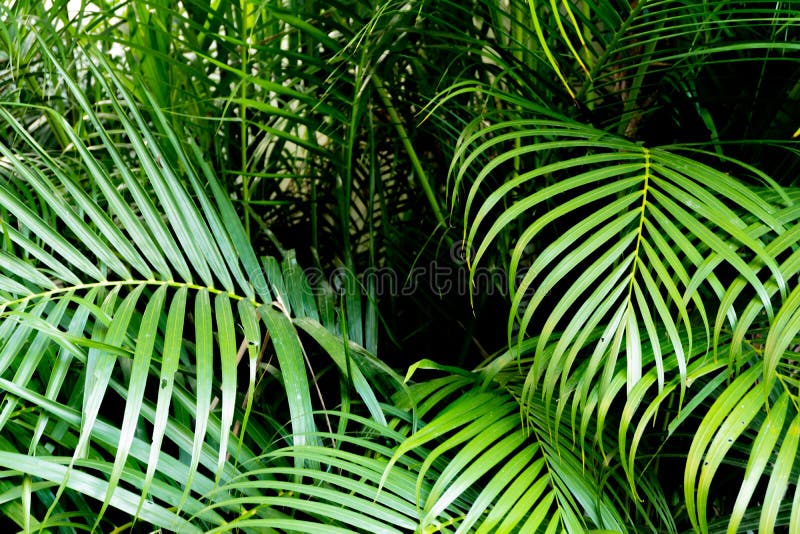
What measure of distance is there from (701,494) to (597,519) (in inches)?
3.5

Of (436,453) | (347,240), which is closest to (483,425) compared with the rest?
(436,453)

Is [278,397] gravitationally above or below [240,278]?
below

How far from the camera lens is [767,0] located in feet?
1.63

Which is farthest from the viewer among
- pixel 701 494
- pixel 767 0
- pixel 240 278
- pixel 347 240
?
pixel 347 240

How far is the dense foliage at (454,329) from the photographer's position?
0.43m

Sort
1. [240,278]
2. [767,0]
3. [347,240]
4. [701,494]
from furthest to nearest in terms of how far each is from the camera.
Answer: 1. [347,240]
2. [240,278]
3. [767,0]
4. [701,494]

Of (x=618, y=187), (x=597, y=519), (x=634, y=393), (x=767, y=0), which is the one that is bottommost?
(x=597, y=519)

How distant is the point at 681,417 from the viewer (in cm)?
42

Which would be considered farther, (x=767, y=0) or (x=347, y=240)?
(x=347, y=240)

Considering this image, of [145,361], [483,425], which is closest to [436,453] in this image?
[483,425]

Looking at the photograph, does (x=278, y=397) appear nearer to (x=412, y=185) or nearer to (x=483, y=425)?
(x=483, y=425)

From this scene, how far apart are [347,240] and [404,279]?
152 millimetres

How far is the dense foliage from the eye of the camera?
43 centimetres

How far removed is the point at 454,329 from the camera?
0.87 m
